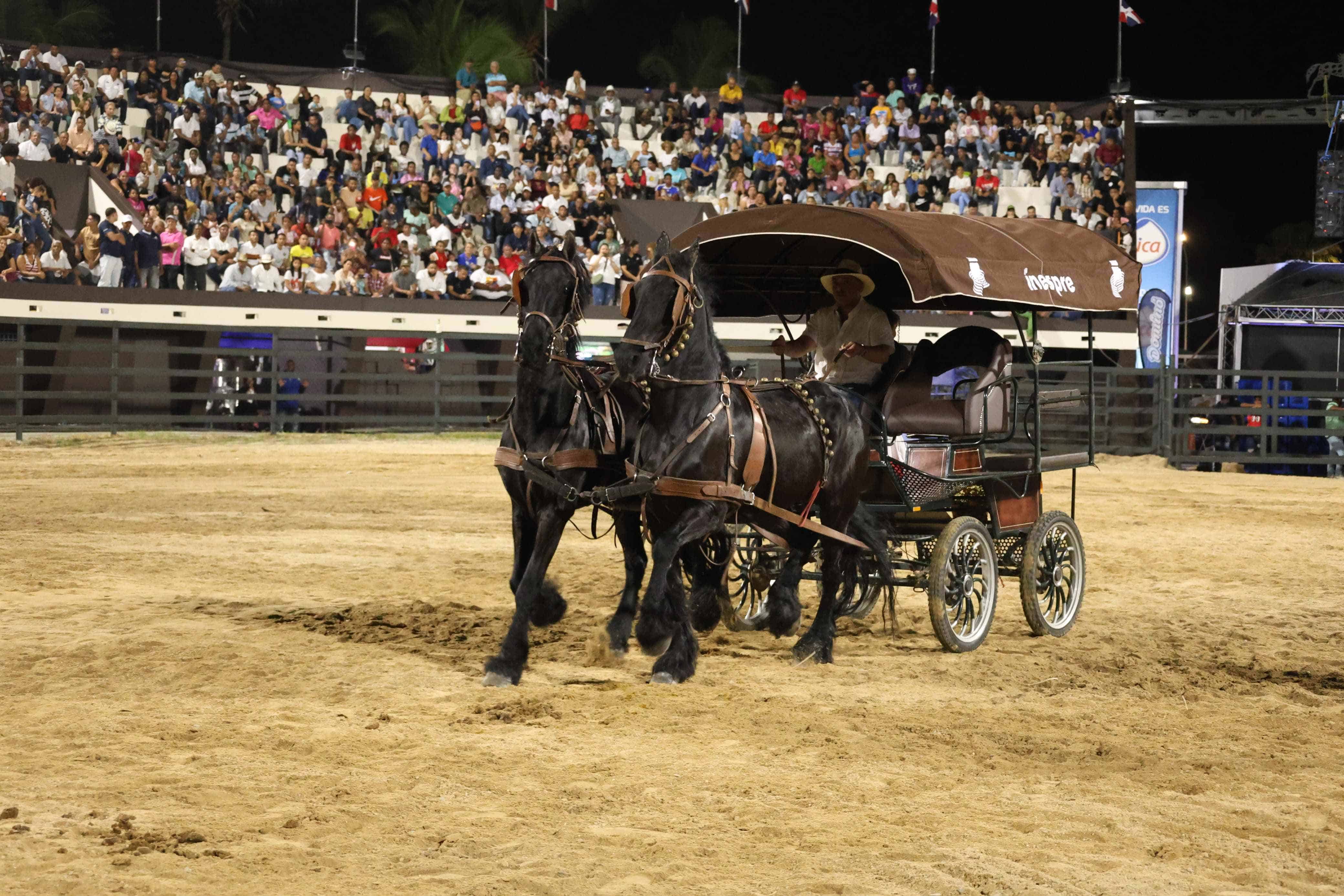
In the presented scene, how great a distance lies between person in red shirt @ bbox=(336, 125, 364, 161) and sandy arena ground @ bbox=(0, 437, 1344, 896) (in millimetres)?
14941

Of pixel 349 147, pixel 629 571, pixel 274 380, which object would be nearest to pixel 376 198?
pixel 349 147

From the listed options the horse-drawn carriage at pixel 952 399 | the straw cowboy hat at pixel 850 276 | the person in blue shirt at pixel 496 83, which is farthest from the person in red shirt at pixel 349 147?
the straw cowboy hat at pixel 850 276

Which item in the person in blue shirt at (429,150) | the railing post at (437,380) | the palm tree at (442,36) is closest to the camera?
the railing post at (437,380)

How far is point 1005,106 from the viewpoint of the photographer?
93.6 feet

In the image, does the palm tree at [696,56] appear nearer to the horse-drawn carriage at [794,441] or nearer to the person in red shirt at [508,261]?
the person in red shirt at [508,261]

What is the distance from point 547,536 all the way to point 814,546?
5.29 feet

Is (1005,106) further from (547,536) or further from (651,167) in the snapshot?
(547,536)

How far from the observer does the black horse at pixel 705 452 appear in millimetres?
6742

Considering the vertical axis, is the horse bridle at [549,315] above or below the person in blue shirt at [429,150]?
below

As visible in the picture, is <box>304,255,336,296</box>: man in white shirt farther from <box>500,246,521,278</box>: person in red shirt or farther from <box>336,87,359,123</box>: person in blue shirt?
<box>336,87,359,123</box>: person in blue shirt

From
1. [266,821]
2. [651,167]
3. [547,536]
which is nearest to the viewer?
→ [266,821]

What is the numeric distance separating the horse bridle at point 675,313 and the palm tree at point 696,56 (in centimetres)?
3487

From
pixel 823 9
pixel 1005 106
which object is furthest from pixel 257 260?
pixel 823 9

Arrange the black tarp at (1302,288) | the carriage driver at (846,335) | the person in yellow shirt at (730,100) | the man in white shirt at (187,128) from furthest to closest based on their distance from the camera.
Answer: the person in yellow shirt at (730,100) → the man in white shirt at (187,128) → the black tarp at (1302,288) → the carriage driver at (846,335)
